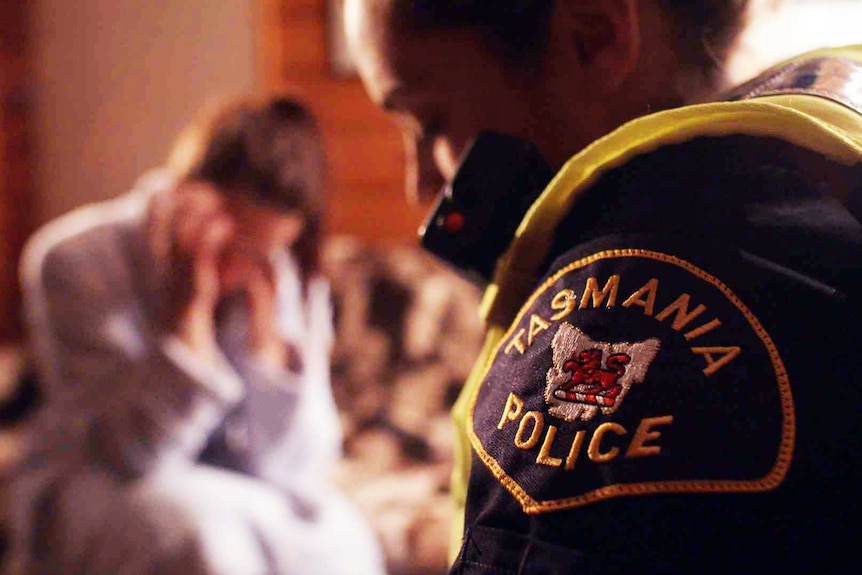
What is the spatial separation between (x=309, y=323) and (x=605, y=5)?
1432mm

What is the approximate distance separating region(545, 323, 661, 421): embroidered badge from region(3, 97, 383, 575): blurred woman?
130 cm

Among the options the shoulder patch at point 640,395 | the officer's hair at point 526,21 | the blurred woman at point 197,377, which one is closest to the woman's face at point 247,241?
the blurred woman at point 197,377

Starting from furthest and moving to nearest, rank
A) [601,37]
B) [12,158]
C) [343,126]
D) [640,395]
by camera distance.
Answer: [12,158] → [343,126] → [601,37] → [640,395]

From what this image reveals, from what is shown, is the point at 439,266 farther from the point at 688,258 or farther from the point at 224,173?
the point at 688,258

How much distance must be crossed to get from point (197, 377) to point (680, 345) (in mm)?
1373

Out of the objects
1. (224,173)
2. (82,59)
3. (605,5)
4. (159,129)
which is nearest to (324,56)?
(159,129)

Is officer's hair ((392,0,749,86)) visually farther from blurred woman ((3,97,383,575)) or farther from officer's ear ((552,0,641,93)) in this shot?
blurred woman ((3,97,383,575))

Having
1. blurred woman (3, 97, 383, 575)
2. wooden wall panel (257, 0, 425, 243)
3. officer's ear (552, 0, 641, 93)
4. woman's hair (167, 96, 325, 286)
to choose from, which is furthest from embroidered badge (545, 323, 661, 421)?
wooden wall panel (257, 0, 425, 243)

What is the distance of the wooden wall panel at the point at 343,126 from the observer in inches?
110

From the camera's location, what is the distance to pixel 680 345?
0.31 m

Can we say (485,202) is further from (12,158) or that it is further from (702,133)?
(12,158)

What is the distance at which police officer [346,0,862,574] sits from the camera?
0.97 feet

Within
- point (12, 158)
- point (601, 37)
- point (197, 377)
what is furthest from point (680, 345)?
point (12, 158)

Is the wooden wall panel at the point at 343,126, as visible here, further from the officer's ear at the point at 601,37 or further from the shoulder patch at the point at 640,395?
the shoulder patch at the point at 640,395
